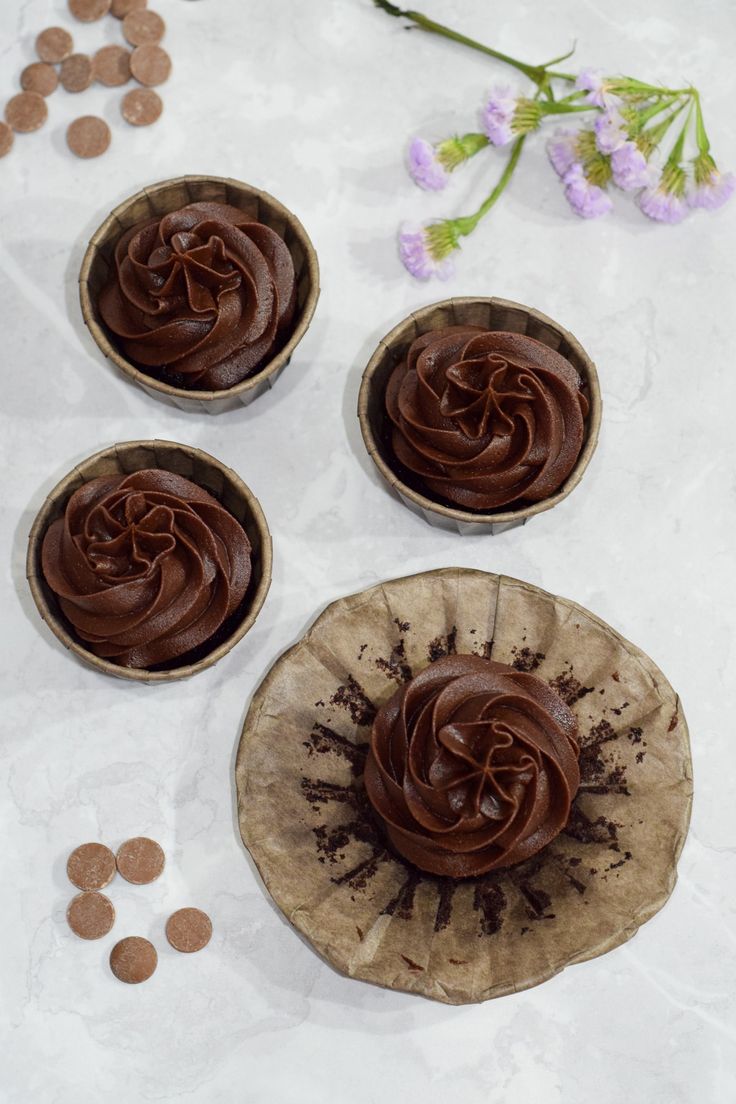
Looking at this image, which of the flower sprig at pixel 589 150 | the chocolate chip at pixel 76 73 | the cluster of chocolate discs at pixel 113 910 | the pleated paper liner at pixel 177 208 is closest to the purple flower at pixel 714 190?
the flower sprig at pixel 589 150

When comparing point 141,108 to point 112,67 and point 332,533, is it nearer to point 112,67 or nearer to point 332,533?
point 112,67

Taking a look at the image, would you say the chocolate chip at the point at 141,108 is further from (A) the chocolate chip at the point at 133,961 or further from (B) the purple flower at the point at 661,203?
(A) the chocolate chip at the point at 133,961

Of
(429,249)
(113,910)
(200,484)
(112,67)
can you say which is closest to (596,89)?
(429,249)

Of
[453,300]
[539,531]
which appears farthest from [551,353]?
[539,531]

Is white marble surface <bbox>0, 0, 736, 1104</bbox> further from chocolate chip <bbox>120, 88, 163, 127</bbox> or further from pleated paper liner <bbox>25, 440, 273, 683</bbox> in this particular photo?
pleated paper liner <bbox>25, 440, 273, 683</bbox>

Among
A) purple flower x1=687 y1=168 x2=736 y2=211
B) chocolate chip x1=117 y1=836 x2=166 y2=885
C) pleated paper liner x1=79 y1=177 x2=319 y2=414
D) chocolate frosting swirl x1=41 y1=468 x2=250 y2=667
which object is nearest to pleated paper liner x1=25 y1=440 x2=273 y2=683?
chocolate frosting swirl x1=41 y1=468 x2=250 y2=667
